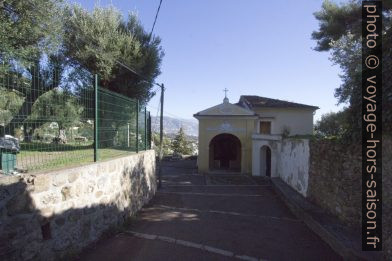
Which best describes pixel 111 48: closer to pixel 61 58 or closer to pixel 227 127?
pixel 61 58

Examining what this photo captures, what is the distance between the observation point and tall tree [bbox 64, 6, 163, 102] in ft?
57.6

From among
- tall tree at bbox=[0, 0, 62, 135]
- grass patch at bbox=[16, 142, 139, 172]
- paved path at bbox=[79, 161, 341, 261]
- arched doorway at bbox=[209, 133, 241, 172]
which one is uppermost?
tall tree at bbox=[0, 0, 62, 135]

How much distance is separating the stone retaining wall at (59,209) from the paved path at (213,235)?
42 centimetres

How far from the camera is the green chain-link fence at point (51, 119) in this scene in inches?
174

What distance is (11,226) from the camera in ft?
12.8

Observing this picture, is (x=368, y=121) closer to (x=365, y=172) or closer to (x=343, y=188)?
(x=365, y=172)

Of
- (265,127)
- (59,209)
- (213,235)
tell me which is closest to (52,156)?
(59,209)

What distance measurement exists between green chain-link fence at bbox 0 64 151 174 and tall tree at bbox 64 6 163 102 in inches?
407

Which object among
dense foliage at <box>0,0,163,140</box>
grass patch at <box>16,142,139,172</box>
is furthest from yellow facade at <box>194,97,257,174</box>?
grass patch at <box>16,142,139,172</box>

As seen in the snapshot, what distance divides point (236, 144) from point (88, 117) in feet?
75.6

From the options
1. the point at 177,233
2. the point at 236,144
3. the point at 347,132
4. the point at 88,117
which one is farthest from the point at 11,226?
the point at 236,144

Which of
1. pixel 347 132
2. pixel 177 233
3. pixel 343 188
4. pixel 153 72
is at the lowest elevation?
pixel 177 233

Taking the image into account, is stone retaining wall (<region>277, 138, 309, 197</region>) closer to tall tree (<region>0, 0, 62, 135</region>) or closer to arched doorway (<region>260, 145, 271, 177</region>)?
arched doorway (<region>260, 145, 271, 177</region>)

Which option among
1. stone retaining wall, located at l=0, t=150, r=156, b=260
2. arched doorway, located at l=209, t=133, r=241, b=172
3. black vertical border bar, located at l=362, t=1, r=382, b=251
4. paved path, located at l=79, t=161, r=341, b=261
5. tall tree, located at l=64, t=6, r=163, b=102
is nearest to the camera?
stone retaining wall, located at l=0, t=150, r=156, b=260
